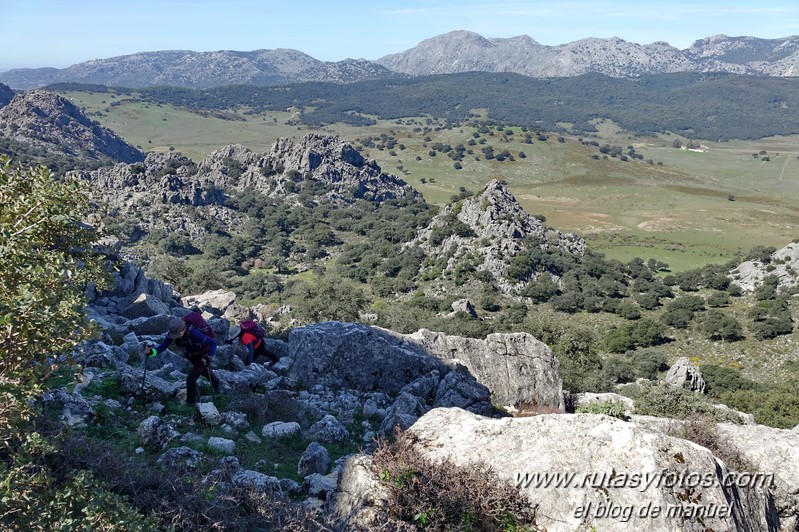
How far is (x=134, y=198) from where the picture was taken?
328 ft

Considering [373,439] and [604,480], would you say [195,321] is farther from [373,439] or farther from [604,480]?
[604,480]

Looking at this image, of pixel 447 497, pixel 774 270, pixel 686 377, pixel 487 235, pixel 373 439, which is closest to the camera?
pixel 447 497

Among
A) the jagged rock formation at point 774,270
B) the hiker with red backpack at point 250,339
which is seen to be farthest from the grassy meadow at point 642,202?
the hiker with red backpack at point 250,339

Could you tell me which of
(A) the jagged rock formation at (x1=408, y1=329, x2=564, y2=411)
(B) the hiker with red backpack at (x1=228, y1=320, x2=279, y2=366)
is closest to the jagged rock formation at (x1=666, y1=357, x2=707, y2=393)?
(A) the jagged rock formation at (x1=408, y1=329, x2=564, y2=411)

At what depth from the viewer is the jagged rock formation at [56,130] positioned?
15075 centimetres

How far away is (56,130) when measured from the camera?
527 ft

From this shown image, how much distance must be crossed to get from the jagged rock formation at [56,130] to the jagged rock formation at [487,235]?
130 meters

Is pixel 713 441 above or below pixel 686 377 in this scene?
above

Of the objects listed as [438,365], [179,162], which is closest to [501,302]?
[438,365]

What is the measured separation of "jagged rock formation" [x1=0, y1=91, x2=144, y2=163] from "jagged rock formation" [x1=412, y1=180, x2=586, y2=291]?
425ft

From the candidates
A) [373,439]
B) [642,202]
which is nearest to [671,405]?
[373,439]

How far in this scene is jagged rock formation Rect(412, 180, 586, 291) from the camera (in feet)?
232

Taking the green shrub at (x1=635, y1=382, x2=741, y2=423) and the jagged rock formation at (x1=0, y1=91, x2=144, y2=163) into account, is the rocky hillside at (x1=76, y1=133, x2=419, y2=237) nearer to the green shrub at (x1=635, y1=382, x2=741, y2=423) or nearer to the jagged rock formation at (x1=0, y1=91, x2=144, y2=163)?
the jagged rock formation at (x1=0, y1=91, x2=144, y2=163)

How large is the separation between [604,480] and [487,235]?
6919cm
